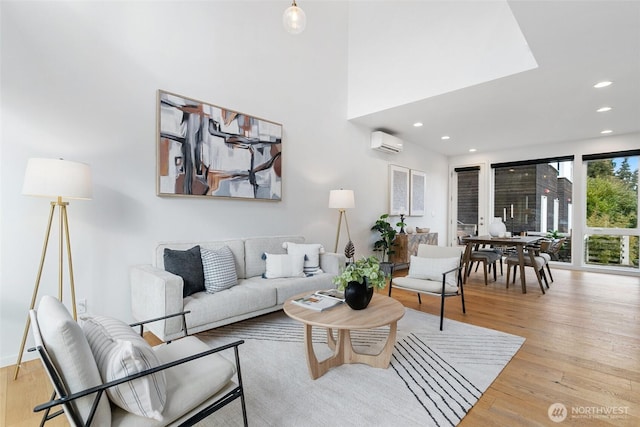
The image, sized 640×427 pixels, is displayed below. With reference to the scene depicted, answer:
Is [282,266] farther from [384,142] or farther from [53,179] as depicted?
[384,142]

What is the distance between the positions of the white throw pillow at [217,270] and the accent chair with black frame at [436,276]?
170cm

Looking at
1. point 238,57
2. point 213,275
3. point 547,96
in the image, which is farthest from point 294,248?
point 547,96

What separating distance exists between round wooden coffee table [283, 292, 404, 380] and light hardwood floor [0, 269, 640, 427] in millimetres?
636

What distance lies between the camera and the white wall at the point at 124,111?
227cm

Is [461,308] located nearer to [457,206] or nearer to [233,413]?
[233,413]

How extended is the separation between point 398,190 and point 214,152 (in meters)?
3.88

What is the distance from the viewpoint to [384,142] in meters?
5.35

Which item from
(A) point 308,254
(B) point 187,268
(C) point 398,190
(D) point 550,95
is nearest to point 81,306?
(B) point 187,268

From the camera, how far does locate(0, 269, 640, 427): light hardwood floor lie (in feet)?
5.61

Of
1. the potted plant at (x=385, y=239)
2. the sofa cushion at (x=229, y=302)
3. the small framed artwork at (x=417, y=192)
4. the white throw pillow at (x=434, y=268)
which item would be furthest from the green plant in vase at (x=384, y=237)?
the sofa cushion at (x=229, y=302)

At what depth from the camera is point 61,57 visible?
2.44m

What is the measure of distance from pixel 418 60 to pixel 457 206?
456 centimetres

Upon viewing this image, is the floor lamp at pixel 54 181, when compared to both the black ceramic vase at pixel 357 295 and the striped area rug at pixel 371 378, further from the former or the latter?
the black ceramic vase at pixel 357 295

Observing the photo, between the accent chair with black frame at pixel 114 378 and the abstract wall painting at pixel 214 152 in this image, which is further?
the abstract wall painting at pixel 214 152
